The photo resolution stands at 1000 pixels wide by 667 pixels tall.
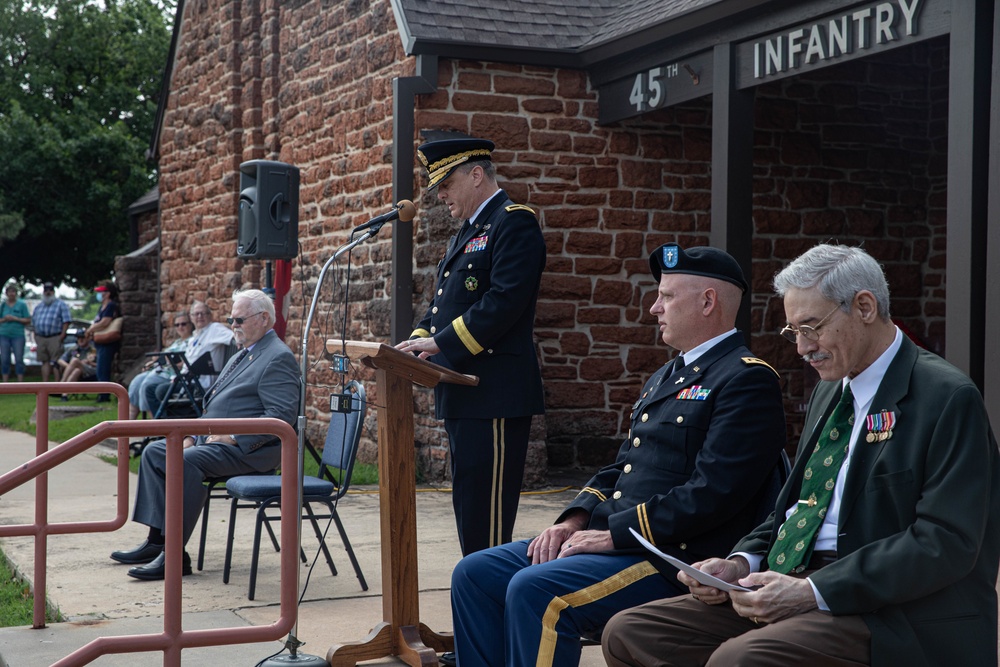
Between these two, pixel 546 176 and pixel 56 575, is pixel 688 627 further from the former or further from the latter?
pixel 546 176

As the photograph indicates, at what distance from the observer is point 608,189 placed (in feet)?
29.7

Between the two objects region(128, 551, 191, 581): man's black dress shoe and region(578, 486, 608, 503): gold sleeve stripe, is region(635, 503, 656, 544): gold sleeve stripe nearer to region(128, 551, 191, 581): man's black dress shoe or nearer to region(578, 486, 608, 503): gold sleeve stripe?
region(578, 486, 608, 503): gold sleeve stripe

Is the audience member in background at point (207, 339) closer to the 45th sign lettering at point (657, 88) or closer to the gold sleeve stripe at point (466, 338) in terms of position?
the 45th sign lettering at point (657, 88)

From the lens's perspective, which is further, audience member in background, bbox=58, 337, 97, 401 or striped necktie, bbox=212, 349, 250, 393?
audience member in background, bbox=58, 337, 97, 401

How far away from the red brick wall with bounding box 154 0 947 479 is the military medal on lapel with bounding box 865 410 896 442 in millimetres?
6121

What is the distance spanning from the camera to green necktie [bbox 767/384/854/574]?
8.74 feet

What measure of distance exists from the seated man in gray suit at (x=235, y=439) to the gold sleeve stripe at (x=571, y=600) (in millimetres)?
2911

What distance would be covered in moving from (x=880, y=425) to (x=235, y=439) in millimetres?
3758

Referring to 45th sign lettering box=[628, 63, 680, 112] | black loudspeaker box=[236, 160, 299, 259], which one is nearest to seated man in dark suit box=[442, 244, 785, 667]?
black loudspeaker box=[236, 160, 299, 259]

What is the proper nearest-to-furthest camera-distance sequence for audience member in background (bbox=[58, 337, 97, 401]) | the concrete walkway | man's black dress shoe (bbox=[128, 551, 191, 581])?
the concrete walkway
man's black dress shoe (bbox=[128, 551, 191, 581])
audience member in background (bbox=[58, 337, 97, 401])

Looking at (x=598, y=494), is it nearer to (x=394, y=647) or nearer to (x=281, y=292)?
(x=394, y=647)

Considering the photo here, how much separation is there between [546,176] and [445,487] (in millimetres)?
2457

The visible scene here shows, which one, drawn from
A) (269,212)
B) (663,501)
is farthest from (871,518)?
(269,212)

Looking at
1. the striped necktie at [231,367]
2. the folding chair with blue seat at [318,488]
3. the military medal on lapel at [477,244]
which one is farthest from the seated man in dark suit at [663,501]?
the striped necktie at [231,367]
